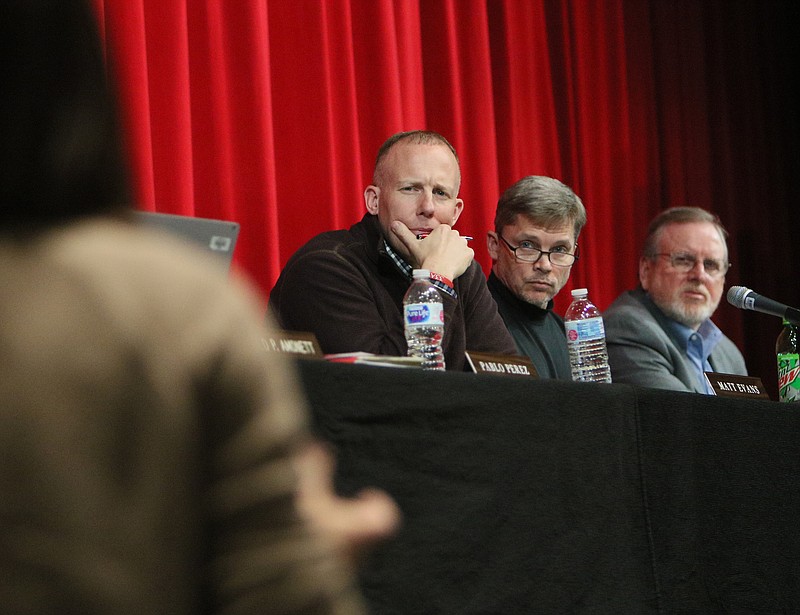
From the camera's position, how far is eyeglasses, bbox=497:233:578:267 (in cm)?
292

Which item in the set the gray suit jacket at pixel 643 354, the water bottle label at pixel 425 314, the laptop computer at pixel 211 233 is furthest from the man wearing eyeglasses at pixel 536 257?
the laptop computer at pixel 211 233

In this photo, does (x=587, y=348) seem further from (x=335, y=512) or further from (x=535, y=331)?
(x=335, y=512)

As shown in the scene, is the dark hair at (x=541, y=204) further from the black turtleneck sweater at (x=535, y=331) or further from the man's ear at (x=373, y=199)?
the man's ear at (x=373, y=199)

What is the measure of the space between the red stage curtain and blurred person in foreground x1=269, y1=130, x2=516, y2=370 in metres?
0.47

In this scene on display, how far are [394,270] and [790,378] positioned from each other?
3.09 feet

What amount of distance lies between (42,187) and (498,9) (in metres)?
3.68

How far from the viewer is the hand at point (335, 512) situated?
460 mm

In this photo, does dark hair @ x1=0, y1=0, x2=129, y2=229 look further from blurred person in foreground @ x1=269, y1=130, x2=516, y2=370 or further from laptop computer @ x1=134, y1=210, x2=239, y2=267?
blurred person in foreground @ x1=269, y1=130, x2=516, y2=370

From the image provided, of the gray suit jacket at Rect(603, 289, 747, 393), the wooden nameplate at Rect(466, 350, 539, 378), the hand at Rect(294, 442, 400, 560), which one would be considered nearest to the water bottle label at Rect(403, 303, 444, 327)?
the wooden nameplate at Rect(466, 350, 539, 378)

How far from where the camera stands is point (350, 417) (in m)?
1.26

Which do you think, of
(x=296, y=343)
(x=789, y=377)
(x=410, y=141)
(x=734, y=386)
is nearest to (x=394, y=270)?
(x=410, y=141)

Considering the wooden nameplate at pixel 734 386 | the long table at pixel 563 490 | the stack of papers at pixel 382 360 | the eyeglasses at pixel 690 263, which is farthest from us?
the eyeglasses at pixel 690 263

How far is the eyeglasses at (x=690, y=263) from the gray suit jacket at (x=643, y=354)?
10.8 inches

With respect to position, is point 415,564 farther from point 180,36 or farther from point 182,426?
point 180,36
